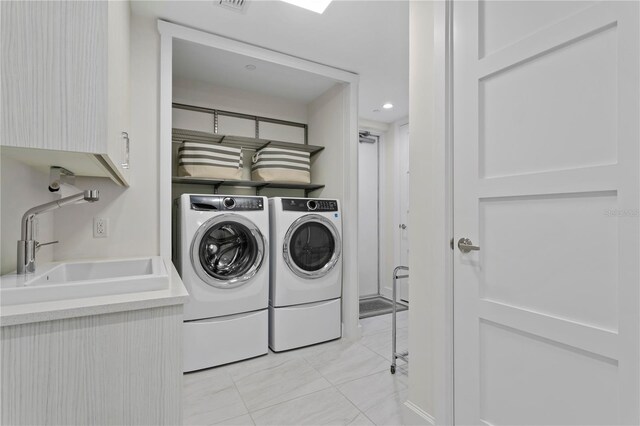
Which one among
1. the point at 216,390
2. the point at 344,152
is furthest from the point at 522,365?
the point at 344,152

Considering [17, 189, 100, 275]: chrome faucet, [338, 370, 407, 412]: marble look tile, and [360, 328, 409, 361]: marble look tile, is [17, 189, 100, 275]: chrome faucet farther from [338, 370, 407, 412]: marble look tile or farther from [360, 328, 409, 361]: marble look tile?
[360, 328, 409, 361]: marble look tile

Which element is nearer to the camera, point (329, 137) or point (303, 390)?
point (303, 390)

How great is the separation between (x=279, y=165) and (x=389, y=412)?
2072 mm

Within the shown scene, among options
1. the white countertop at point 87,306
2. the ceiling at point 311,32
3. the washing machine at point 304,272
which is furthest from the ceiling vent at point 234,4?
the white countertop at point 87,306

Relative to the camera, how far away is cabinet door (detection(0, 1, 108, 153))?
882 mm

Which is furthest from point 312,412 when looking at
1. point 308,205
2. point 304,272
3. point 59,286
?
point 308,205

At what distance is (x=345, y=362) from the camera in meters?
2.39

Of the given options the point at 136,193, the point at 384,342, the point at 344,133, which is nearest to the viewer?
the point at 136,193

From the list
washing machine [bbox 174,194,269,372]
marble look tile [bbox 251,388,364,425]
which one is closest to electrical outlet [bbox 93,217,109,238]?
washing machine [bbox 174,194,269,372]

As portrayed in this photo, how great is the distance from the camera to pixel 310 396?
1929 millimetres

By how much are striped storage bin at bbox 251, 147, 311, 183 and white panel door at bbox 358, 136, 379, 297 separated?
5.22 feet

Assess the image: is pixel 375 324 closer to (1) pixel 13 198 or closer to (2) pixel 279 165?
(2) pixel 279 165

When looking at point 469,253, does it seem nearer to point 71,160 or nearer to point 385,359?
point 385,359

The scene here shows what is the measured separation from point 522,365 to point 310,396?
1223 millimetres
